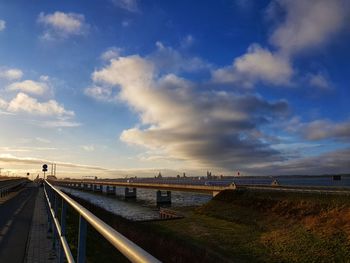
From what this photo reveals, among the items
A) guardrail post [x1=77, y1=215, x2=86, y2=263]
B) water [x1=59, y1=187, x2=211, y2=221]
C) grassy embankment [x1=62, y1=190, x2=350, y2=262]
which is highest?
guardrail post [x1=77, y1=215, x2=86, y2=263]

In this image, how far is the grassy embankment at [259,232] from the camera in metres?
22.5

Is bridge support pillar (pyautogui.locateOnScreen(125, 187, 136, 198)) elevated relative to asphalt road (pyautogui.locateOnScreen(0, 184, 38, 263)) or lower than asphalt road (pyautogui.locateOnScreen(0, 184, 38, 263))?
lower

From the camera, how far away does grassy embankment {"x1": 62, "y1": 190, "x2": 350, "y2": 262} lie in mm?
22516

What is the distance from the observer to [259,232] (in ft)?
103

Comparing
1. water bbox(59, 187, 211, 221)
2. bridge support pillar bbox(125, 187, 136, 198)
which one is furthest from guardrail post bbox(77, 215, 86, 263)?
bridge support pillar bbox(125, 187, 136, 198)

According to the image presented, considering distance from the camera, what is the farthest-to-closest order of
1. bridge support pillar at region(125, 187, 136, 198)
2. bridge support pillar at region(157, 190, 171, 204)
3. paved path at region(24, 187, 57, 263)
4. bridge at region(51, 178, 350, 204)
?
bridge support pillar at region(125, 187, 136, 198), bridge support pillar at region(157, 190, 171, 204), bridge at region(51, 178, 350, 204), paved path at region(24, 187, 57, 263)

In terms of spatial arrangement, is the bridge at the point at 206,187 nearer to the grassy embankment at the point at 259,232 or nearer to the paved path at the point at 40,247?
the grassy embankment at the point at 259,232

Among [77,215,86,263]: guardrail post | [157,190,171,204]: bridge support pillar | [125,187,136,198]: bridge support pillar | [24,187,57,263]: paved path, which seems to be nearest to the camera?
[77,215,86,263]: guardrail post

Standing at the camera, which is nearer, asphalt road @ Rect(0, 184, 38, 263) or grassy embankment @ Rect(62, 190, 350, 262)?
asphalt road @ Rect(0, 184, 38, 263)

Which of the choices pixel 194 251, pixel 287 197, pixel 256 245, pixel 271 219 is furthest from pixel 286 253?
pixel 287 197

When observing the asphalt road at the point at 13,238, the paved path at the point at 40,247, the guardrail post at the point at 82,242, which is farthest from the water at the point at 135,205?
the guardrail post at the point at 82,242

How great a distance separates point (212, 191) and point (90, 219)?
56270 millimetres

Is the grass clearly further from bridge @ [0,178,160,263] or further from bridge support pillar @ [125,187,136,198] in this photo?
bridge support pillar @ [125,187,136,198]

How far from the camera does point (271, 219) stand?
34.2 metres
